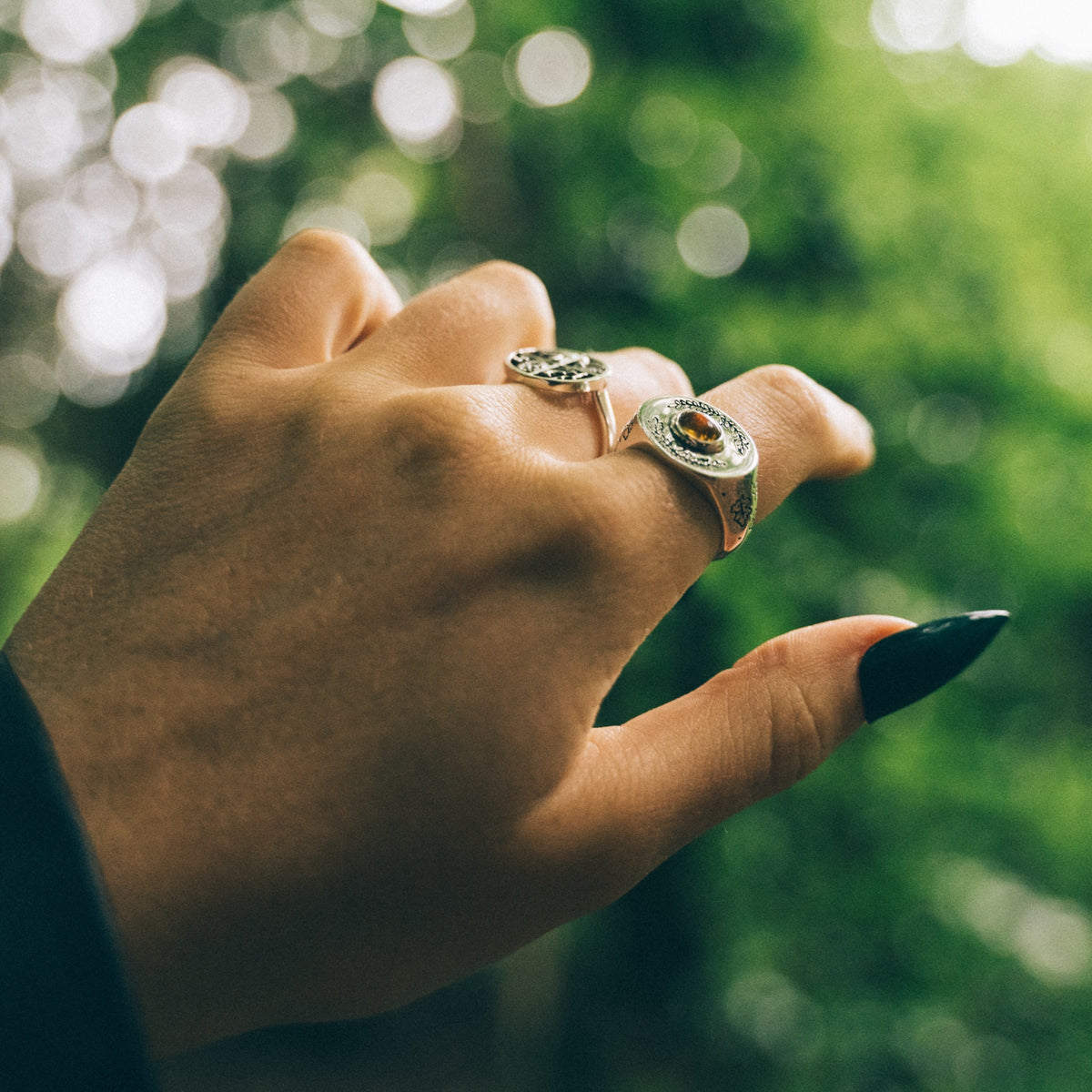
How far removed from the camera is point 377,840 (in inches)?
44.3

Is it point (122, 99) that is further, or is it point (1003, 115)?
point (122, 99)

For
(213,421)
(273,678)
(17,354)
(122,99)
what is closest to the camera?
(273,678)

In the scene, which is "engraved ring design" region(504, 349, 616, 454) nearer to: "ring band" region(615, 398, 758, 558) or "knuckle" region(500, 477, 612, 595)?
"ring band" region(615, 398, 758, 558)

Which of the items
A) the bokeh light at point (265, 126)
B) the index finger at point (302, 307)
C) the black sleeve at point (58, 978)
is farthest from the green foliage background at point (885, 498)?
the black sleeve at point (58, 978)

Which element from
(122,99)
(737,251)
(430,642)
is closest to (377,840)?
(430,642)

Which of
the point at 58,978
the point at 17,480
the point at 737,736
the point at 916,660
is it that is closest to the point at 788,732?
the point at 737,736

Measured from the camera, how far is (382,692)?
3.83 feet

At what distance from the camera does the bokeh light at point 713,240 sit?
3.13m

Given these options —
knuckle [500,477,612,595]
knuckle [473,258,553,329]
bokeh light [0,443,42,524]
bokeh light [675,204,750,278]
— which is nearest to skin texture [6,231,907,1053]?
knuckle [500,477,612,595]

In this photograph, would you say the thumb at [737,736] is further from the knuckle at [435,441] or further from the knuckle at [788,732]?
the knuckle at [435,441]

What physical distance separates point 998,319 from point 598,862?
8.90ft

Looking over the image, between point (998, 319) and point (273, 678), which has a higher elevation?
point (998, 319)

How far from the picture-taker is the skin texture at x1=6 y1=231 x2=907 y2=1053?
1.12 m

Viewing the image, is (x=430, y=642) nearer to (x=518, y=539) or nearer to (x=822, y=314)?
(x=518, y=539)
